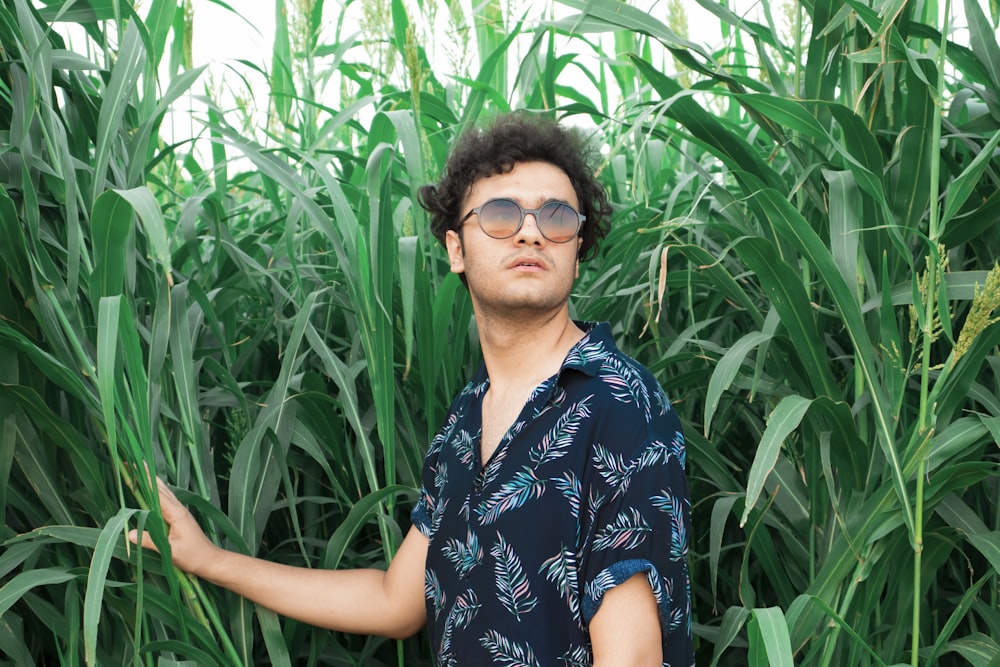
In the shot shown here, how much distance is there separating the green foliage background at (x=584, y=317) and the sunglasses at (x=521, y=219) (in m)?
0.11

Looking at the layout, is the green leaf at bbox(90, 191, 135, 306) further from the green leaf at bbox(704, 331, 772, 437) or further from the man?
the green leaf at bbox(704, 331, 772, 437)

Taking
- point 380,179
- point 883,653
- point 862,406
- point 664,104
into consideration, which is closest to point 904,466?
point 862,406

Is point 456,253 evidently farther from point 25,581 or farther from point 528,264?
point 25,581

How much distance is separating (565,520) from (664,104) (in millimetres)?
422

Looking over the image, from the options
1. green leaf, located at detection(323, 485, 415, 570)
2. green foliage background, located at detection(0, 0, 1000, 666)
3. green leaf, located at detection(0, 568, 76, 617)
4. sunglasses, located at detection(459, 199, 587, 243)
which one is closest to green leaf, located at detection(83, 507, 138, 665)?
green foliage background, located at detection(0, 0, 1000, 666)

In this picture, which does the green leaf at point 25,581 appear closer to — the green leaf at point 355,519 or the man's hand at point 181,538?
the man's hand at point 181,538

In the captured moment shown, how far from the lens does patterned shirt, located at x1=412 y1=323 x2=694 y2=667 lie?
3.29 ft

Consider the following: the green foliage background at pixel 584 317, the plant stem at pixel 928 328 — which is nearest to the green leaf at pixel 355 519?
the green foliage background at pixel 584 317

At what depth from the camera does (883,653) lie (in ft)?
3.64

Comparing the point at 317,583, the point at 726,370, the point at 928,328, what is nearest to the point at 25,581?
the point at 317,583

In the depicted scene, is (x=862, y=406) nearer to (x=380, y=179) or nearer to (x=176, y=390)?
(x=380, y=179)

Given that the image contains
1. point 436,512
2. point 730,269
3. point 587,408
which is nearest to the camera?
point 587,408

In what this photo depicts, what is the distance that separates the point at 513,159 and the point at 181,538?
0.55 m

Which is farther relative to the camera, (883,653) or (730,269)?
(730,269)
